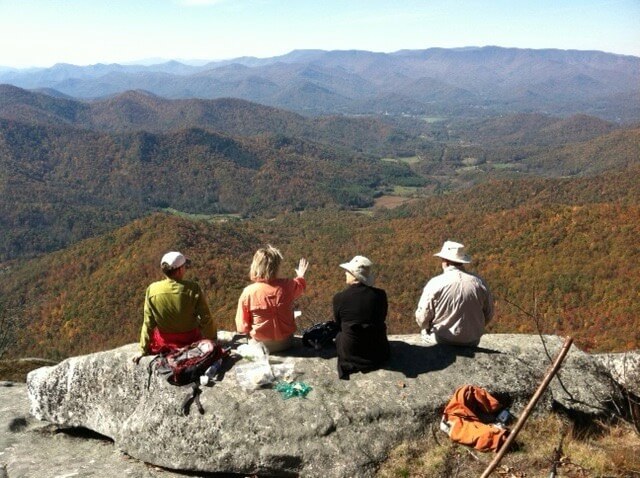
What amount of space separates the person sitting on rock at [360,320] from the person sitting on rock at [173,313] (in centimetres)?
239

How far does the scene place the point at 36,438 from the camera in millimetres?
8508

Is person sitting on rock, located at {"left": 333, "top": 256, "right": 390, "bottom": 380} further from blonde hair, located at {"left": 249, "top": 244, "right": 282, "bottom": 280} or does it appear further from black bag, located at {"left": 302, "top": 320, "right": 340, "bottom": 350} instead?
blonde hair, located at {"left": 249, "top": 244, "right": 282, "bottom": 280}

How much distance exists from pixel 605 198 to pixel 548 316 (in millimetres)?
63747

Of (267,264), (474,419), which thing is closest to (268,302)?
(267,264)

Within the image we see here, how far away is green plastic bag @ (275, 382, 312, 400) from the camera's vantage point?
7.24 m

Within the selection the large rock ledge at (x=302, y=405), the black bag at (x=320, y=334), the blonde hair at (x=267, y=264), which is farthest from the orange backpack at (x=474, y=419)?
the blonde hair at (x=267, y=264)

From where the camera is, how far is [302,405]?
7.05 metres

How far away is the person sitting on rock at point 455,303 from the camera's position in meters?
7.70

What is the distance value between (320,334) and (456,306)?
246cm

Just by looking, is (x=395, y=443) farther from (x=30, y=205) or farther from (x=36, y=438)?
(x=30, y=205)

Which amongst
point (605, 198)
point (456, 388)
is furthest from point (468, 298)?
point (605, 198)

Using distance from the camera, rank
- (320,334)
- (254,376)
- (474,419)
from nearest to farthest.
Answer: (474,419)
(254,376)
(320,334)

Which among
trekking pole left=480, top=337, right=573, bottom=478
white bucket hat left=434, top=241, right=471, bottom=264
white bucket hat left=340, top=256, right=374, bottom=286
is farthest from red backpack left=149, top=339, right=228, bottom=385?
trekking pole left=480, top=337, right=573, bottom=478

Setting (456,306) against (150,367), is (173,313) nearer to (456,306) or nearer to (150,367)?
(150,367)
